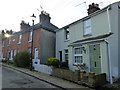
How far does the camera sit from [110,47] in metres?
9.75

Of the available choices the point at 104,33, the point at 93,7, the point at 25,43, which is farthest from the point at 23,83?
the point at 25,43

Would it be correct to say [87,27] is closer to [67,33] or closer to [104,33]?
[104,33]

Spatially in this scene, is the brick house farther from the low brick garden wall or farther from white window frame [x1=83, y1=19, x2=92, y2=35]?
the low brick garden wall

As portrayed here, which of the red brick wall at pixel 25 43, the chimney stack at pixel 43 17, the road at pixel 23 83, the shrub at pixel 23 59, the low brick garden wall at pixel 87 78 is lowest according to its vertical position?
the road at pixel 23 83

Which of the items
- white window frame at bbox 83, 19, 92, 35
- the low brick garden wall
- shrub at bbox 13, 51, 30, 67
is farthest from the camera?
shrub at bbox 13, 51, 30, 67

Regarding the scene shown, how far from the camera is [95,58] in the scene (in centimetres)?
1073

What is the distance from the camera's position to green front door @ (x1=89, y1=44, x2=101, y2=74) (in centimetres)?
1037

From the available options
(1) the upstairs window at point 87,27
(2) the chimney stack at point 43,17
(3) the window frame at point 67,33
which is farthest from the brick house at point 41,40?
(1) the upstairs window at point 87,27

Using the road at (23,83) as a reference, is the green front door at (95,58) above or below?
above

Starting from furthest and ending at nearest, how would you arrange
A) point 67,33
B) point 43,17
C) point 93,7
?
point 43,17 → point 67,33 → point 93,7

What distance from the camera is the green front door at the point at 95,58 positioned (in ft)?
34.0

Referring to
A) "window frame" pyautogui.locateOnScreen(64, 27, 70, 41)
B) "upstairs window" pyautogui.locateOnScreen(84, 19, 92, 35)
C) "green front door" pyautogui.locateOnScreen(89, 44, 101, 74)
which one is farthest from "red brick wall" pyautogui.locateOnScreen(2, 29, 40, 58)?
"green front door" pyautogui.locateOnScreen(89, 44, 101, 74)

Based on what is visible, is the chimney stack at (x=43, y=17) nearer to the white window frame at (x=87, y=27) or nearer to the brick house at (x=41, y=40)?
the brick house at (x=41, y=40)

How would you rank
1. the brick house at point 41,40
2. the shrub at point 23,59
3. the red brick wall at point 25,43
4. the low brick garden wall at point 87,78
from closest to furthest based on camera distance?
the low brick garden wall at point 87,78 → the shrub at point 23,59 → the brick house at point 41,40 → the red brick wall at point 25,43
